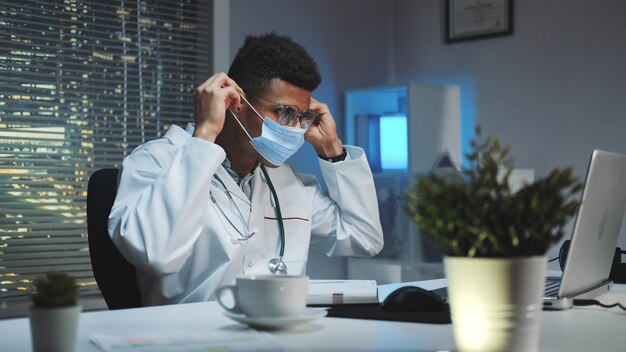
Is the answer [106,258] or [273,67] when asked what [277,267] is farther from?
[273,67]

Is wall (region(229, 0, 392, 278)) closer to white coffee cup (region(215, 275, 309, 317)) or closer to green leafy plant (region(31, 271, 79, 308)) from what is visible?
white coffee cup (region(215, 275, 309, 317))

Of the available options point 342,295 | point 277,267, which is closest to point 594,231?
point 342,295

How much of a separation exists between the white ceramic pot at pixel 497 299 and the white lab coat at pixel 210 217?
0.95m

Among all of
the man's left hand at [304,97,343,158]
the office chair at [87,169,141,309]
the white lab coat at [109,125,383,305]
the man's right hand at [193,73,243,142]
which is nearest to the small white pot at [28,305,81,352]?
the white lab coat at [109,125,383,305]

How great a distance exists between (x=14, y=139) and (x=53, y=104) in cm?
20

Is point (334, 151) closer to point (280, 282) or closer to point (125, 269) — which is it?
point (125, 269)

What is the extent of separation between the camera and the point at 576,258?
1472 millimetres

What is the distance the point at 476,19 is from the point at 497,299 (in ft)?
10.6

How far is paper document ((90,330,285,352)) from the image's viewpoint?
3.34 feet

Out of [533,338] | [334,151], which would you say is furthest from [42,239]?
[533,338]

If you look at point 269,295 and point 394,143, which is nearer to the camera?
point 269,295

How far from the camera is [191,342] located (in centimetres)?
105

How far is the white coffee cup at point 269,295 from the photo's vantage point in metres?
1.13

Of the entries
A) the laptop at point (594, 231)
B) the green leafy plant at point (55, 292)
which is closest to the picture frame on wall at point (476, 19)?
the laptop at point (594, 231)
